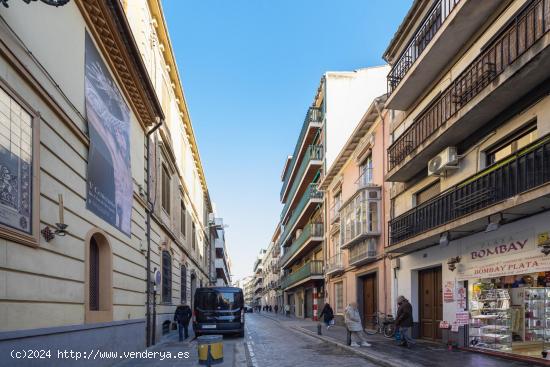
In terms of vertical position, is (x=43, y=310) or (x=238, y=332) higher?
(x=43, y=310)

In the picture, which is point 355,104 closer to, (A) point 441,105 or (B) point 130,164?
(A) point 441,105

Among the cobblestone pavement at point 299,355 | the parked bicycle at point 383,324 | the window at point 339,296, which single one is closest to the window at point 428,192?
the parked bicycle at point 383,324

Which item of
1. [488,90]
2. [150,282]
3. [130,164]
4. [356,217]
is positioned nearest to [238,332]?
[150,282]

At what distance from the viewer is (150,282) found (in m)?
15.6

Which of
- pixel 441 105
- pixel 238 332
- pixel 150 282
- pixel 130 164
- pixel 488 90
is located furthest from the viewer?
pixel 238 332

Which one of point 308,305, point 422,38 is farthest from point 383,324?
point 308,305

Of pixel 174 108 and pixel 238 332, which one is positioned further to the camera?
pixel 174 108

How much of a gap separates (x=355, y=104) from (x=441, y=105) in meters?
19.1

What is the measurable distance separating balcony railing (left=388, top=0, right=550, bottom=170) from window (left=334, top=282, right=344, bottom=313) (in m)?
15.5

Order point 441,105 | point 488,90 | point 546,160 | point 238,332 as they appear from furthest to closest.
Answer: point 238,332 → point 441,105 → point 488,90 → point 546,160

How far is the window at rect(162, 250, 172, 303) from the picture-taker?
1924 centimetres

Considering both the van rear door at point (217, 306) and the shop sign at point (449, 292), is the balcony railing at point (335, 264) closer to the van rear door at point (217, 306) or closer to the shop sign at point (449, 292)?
the van rear door at point (217, 306)

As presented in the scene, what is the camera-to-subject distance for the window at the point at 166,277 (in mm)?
19241

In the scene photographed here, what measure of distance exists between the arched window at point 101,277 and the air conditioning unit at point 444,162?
Answer: 9.58 m
